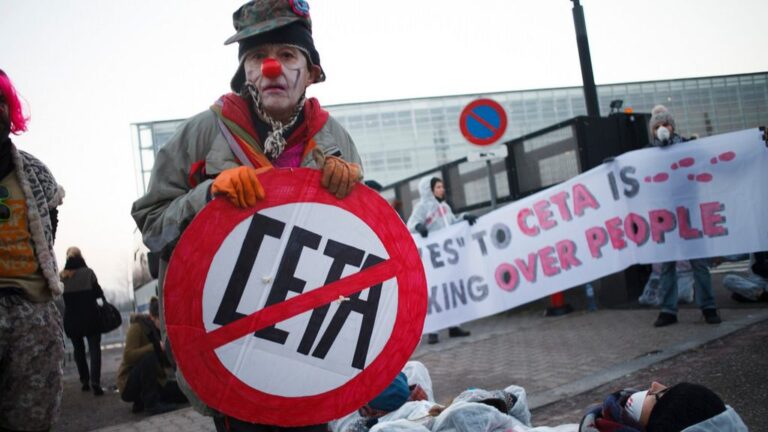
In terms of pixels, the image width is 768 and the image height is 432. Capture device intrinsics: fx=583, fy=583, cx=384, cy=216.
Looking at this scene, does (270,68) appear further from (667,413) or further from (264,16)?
(667,413)

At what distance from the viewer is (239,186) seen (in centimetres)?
159

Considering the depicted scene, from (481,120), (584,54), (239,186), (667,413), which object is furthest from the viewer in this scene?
(584,54)

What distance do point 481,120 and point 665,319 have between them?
10.4ft

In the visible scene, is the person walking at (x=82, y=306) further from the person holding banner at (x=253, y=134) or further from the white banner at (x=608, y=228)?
the person holding banner at (x=253, y=134)

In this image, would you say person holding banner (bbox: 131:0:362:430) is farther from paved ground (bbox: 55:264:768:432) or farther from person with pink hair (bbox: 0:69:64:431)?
paved ground (bbox: 55:264:768:432)

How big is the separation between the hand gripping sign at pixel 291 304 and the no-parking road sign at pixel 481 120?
19.0 ft

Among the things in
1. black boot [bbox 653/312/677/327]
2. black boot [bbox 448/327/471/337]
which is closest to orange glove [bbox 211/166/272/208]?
black boot [bbox 653/312/677/327]

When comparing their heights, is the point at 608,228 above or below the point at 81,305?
above

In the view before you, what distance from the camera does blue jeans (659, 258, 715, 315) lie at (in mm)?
5699

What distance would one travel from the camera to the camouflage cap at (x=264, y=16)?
1862 mm

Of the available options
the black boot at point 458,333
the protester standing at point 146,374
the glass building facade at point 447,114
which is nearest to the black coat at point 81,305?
the protester standing at point 146,374

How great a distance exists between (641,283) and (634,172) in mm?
2335

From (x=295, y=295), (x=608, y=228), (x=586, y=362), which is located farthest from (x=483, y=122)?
(x=295, y=295)

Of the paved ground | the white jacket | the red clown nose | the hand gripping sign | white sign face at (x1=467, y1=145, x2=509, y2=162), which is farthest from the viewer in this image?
the white jacket
